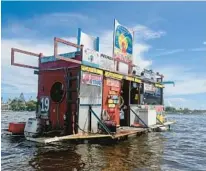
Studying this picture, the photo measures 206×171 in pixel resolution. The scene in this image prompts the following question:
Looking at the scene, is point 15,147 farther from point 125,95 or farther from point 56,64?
point 125,95

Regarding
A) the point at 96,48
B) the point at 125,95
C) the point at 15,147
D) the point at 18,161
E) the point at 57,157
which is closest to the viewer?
the point at 18,161

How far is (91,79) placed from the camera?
14.3 metres

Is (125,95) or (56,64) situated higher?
(56,64)

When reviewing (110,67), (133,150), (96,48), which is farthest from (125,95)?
(133,150)

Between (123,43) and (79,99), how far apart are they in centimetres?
631

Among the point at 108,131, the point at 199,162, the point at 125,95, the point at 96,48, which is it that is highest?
the point at 96,48

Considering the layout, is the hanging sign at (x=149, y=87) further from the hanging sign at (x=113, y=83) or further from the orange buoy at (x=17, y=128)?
the orange buoy at (x=17, y=128)

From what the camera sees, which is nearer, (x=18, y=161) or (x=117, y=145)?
(x=18, y=161)

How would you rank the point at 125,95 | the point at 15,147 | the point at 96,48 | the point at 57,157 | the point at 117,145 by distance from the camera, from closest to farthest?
the point at 57,157, the point at 15,147, the point at 117,145, the point at 96,48, the point at 125,95

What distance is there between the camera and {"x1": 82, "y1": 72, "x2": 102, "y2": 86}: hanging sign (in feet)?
45.2

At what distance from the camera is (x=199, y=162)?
35.9 feet

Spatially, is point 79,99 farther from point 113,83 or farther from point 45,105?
point 113,83

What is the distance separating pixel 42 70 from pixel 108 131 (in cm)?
544

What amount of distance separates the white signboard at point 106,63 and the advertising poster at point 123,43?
1125 millimetres
